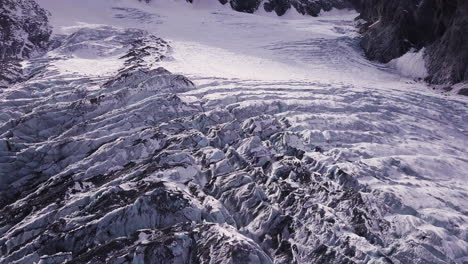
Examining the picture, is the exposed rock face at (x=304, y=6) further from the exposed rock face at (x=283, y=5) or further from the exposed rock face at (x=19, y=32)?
the exposed rock face at (x=19, y=32)

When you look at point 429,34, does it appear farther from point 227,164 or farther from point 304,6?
point 304,6

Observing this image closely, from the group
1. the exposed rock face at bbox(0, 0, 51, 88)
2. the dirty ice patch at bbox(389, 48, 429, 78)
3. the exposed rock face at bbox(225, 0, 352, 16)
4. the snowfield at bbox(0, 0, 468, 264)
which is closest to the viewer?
the snowfield at bbox(0, 0, 468, 264)

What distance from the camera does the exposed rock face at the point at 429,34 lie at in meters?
25.5

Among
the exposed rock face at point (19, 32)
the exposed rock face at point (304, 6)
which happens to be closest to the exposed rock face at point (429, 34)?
the exposed rock face at point (304, 6)

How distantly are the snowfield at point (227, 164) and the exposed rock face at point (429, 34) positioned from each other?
5.19 ft

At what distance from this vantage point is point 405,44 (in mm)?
30547

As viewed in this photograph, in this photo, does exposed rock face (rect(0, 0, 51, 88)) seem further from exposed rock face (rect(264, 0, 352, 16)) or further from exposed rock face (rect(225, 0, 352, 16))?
exposed rock face (rect(264, 0, 352, 16))

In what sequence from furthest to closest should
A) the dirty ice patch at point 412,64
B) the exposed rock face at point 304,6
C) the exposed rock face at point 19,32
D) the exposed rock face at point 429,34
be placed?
the exposed rock face at point 304,6, the exposed rock face at point 19,32, the dirty ice patch at point 412,64, the exposed rock face at point 429,34

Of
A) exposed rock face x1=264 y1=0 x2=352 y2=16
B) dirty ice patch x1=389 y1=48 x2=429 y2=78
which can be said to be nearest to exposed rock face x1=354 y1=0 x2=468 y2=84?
dirty ice patch x1=389 y1=48 x2=429 y2=78

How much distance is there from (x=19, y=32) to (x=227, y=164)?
24583mm

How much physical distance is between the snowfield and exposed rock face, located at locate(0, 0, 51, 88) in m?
2.27

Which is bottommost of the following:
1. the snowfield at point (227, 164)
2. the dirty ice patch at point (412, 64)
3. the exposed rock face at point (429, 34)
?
the snowfield at point (227, 164)

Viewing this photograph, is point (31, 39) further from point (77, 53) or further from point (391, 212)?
point (391, 212)

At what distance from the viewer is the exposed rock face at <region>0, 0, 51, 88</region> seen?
2777cm
